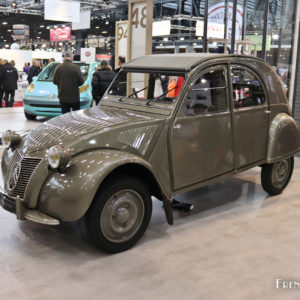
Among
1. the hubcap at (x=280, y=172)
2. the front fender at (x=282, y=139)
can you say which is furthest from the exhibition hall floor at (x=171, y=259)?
the front fender at (x=282, y=139)

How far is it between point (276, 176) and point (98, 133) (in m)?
2.53

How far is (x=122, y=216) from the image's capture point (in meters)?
3.33

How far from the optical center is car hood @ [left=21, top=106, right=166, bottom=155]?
3.33m

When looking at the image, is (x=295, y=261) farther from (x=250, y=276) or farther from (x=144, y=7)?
(x=144, y=7)

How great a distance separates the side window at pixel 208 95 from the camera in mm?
3805

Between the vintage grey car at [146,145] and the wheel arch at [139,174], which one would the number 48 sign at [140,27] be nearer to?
the vintage grey car at [146,145]

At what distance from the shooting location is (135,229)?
11.4 ft

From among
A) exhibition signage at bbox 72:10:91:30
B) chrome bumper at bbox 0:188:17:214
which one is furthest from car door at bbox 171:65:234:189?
exhibition signage at bbox 72:10:91:30

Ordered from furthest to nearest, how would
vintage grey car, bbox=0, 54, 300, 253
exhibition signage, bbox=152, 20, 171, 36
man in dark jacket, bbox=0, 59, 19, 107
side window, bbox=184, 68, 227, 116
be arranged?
exhibition signage, bbox=152, 20, 171, 36, man in dark jacket, bbox=0, 59, 19, 107, side window, bbox=184, 68, 227, 116, vintage grey car, bbox=0, 54, 300, 253

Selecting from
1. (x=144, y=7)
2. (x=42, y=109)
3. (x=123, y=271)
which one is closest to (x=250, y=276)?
(x=123, y=271)

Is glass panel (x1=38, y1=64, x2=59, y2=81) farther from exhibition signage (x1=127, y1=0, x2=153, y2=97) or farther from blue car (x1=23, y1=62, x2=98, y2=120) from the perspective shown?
exhibition signage (x1=127, y1=0, x2=153, y2=97)

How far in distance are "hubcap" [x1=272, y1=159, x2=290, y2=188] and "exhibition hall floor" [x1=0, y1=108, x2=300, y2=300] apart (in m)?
0.47

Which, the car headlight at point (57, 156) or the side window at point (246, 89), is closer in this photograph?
the car headlight at point (57, 156)

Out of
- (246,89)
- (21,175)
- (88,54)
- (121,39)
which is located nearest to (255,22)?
(121,39)
